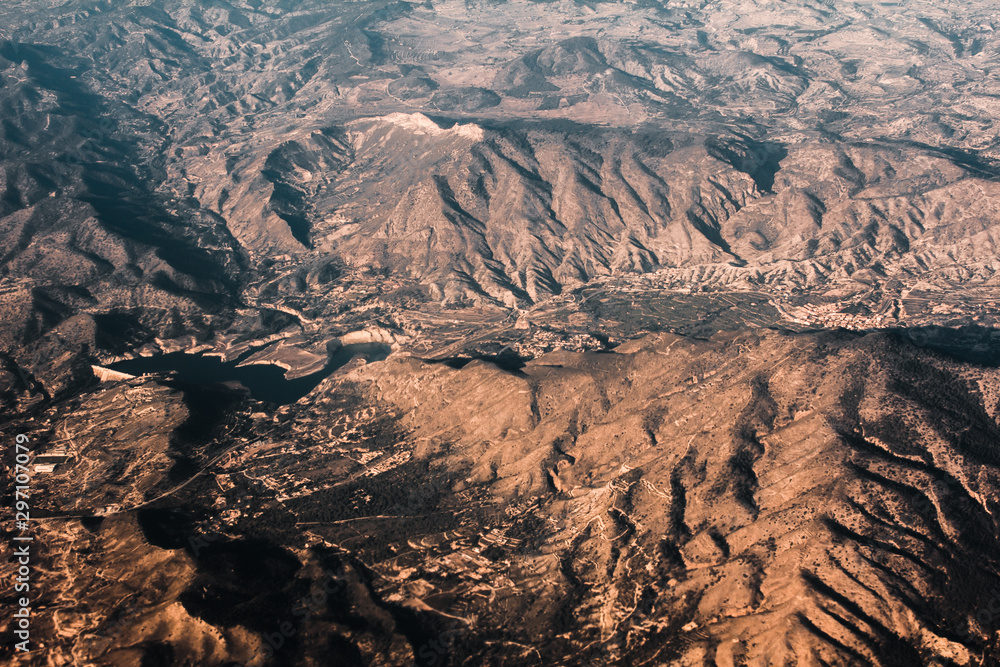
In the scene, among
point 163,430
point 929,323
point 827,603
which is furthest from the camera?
point 929,323

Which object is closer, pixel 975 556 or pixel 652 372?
pixel 975 556

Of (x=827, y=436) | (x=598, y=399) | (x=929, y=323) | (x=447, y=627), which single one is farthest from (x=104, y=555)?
(x=929, y=323)

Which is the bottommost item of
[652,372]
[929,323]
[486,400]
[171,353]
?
[171,353]

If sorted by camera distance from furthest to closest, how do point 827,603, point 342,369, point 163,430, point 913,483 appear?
point 342,369
point 163,430
point 913,483
point 827,603

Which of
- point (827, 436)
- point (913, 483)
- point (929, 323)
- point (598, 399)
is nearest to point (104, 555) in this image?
point (598, 399)

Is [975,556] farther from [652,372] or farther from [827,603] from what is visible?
[652,372]

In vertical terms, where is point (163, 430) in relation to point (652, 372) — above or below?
below
